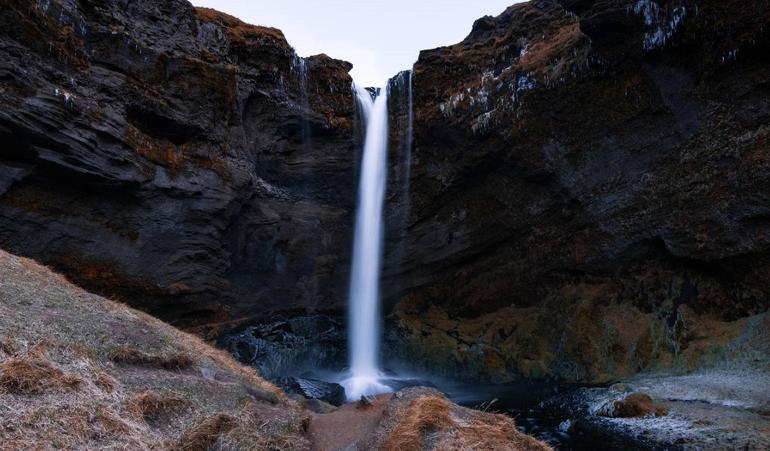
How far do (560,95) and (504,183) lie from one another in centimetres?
486

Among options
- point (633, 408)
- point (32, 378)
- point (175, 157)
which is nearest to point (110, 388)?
point (32, 378)

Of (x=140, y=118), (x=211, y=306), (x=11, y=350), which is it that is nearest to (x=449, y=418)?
(x=11, y=350)

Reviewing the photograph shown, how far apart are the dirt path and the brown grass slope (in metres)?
0.44

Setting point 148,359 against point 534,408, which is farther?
point 534,408

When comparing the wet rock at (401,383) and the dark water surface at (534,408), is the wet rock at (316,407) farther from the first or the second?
the wet rock at (401,383)

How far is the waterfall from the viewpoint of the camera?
2581 cm

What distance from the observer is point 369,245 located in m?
26.0

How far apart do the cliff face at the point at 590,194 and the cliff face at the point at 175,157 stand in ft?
17.6

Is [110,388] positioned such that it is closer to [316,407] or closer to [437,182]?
[316,407]

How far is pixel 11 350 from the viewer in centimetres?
672

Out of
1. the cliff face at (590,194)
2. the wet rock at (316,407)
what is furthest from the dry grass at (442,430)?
the cliff face at (590,194)

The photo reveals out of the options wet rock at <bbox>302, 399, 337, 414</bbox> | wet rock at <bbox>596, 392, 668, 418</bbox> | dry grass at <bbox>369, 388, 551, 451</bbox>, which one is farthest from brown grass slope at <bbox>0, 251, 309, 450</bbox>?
wet rock at <bbox>596, 392, 668, 418</bbox>

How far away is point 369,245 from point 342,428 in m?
16.4

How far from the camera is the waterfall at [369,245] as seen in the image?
2581 centimetres
